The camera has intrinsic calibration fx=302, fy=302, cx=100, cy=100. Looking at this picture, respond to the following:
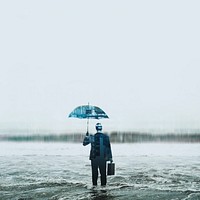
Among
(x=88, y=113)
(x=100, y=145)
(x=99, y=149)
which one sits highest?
(x=88, y=113)

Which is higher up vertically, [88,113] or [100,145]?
[88,113]

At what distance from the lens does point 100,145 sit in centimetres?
858

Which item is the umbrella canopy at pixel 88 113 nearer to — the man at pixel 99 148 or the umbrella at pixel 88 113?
the umbrella at pixel 88 113

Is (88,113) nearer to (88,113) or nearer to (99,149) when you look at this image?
(88,113)

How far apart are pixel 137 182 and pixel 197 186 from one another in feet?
6.15

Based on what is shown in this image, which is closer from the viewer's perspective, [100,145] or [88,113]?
[100,145]

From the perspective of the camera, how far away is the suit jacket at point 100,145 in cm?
859

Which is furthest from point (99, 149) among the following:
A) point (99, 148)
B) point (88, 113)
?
point (88, 113)

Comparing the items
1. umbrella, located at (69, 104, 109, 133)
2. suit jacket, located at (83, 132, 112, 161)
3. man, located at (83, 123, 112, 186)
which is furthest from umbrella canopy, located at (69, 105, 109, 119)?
suit jacket, located at (83, 132, 112, 161)

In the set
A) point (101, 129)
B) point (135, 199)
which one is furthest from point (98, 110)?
point (135, 199)

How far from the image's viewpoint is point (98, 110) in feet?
30.0

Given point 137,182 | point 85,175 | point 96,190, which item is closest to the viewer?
point 96,190

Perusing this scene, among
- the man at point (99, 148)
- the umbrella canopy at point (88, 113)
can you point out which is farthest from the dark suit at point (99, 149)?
the umbrella canopy at point (88, 113)

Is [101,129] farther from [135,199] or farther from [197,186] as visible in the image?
[197,186]
